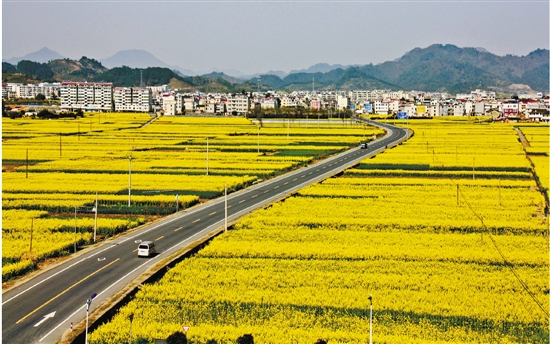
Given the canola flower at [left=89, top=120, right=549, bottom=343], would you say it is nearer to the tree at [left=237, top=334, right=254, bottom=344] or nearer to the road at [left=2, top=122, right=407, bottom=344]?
the tree at [left=237, top=334, right=254, bottom=344]

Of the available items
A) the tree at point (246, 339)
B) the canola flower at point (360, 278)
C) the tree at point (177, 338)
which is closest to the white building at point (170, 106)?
the canola flower at point (360, 278)

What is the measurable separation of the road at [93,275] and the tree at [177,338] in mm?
4092

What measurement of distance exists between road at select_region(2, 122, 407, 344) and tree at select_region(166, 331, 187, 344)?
13.4 feet

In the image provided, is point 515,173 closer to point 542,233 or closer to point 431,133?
point 542,233

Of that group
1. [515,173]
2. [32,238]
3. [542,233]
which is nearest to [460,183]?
[515,173]

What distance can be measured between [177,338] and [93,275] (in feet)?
31.8

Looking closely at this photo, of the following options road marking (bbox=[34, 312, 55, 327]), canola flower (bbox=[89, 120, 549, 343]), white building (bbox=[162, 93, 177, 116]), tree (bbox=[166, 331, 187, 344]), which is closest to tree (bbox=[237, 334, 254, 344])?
canola flower (bbox=[89, 120, 549, 343])

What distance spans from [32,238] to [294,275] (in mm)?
14958

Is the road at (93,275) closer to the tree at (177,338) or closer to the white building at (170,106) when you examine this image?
the tree at (177,338)

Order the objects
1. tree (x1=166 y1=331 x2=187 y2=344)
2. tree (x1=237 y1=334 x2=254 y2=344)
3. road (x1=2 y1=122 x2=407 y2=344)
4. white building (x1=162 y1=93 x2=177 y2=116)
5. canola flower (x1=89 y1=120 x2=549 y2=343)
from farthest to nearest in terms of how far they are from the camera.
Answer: white building (x1=162 y1=93 x2=177 y2=116) < road (x1=2 y1=122 x2=407 y2=344) < canola flower (x1=89 y1=120 x2=549 y2=343) < tree (x1=237 y1=334 x2=254 y2=344) < tree (x1=166 y1=331 x2=187 y2=344)

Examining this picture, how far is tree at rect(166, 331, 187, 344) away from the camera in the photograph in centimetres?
1869

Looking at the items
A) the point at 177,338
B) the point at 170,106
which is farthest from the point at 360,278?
the point at 170,106

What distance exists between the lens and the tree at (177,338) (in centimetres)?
1869

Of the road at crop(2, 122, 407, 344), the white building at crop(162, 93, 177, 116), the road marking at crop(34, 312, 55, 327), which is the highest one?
the white building at crop(162, 93, 177, 116)
